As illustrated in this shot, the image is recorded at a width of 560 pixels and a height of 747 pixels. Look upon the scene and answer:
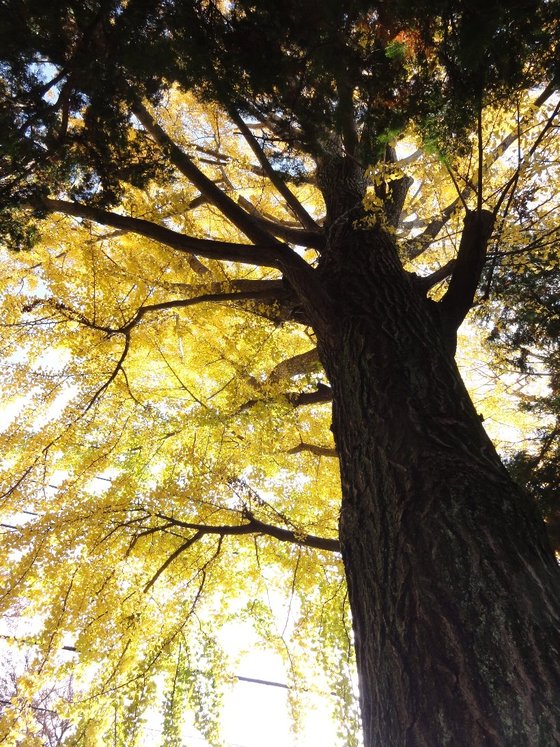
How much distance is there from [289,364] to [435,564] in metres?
3.05

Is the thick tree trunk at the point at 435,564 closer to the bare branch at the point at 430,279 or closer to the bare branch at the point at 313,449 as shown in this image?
the bare branch at the point at 430,279

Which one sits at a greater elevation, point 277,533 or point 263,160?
point 263,160

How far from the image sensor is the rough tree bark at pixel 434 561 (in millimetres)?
1119

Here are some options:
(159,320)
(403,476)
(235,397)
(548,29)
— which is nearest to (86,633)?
(235,397)

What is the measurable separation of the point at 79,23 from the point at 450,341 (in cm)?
226

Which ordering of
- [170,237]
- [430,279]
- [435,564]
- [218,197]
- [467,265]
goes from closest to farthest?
[435,564] < [467,265] < [170,237] < [218,197] < [430,279]

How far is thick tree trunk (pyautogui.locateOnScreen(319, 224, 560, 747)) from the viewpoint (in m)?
1.12

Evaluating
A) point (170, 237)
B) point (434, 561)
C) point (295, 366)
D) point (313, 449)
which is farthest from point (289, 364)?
point (434, 561)

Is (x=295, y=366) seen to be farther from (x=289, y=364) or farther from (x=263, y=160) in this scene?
(x=263, y=160)

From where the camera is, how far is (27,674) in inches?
122

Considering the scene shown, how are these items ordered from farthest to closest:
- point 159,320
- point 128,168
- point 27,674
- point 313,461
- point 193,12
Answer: point 313,461 < point 159,320 < point 27,674 < point 128,168 < point 193,12

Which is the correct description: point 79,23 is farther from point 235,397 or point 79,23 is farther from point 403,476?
point 235,397

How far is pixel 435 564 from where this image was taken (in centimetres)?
140

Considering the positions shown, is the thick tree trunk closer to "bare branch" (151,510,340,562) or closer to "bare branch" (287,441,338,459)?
"bare branch" (151,510,340,562)
